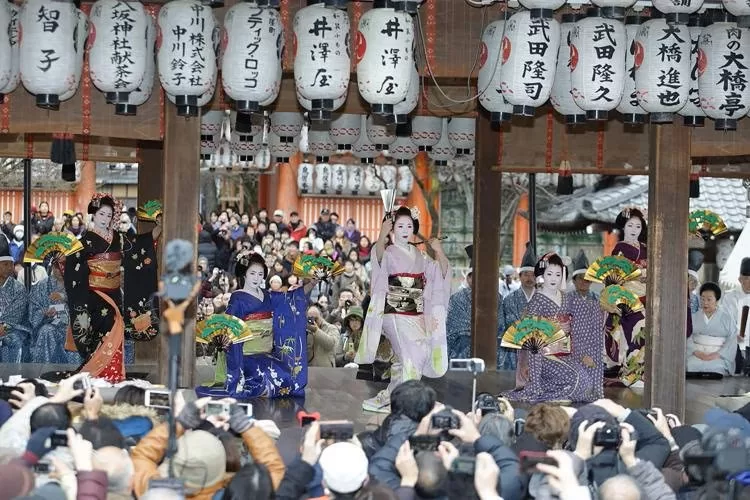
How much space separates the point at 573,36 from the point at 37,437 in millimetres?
6498

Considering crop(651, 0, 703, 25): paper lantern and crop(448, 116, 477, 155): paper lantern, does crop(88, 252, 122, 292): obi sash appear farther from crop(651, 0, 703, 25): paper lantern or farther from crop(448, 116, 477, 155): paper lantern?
crop(448, 116, 477, 155): paper lantern

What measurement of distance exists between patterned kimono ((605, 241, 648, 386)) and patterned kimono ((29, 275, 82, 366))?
578 centimetres

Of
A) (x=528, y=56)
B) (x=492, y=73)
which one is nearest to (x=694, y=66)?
(x=528, y=56)

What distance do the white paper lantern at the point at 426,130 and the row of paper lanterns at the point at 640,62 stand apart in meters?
5.57

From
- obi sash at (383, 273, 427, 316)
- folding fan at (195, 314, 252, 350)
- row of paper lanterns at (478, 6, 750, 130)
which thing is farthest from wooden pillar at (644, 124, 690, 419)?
folding fan at (195, 314, 252, 350)

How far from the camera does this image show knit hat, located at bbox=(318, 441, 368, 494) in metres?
6.16

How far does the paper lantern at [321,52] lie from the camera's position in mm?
11188

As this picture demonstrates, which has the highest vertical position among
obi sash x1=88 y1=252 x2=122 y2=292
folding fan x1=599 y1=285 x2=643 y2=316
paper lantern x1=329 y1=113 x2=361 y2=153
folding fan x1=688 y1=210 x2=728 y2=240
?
paper lantern x1=329 y1=113 x2=361 y2=153

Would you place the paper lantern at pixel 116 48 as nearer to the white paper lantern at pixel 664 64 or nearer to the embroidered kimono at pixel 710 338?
the white paper lantern at pixel 664 64

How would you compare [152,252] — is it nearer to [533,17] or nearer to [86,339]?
[86,339]

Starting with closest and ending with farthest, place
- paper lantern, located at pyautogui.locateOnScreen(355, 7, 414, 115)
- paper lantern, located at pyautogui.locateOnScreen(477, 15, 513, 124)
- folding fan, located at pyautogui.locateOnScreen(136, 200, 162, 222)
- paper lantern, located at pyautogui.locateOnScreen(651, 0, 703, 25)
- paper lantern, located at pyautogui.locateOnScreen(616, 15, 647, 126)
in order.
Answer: paper lantern, located at pyautogui.locateOnScreen(651, 0, 703, 25)
paper lantern, located at pyautogui.locateOnScreen(355, 7, 414, 115)
paper lantern, located at pyautogui.locateOnScreen(616, 15, 647, 126)
paper lantern, located at pyautogui.locateOnScreen(477, 15, 513, 124)
folding fan, located at pyautogui.locateOnScreen(136, 200, 162, 222)

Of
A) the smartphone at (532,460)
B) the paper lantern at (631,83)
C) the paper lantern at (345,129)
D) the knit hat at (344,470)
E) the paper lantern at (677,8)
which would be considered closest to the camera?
the knit hat at (344,470)

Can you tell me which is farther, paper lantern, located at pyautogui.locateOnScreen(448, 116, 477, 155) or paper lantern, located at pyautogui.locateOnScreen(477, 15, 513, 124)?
paper lantern, located at pyautogui.locateOnScreen(448, 116, 477, 155)

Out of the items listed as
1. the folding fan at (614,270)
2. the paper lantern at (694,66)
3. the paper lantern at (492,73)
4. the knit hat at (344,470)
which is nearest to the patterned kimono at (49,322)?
the paper lantern at (492,73)
